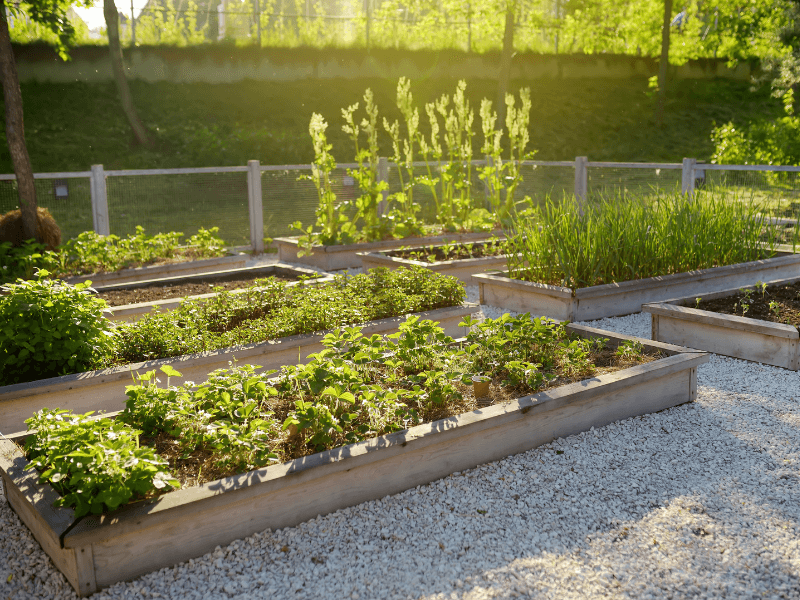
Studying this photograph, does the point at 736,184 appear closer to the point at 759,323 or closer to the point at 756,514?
the point at 759,323

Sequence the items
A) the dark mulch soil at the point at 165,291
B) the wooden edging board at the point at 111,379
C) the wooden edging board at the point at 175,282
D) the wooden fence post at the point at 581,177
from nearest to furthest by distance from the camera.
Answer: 1. the wooden edging board at the point at 111,379
2. the wooden edging board at the point at 175,282
3. the dark mulch soil at the point at 165,291
4. the wooden fence post at the point at 581,177

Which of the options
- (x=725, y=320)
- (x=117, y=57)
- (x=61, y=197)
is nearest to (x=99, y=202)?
(x=61, y=197)

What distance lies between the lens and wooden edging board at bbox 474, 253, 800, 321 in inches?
251

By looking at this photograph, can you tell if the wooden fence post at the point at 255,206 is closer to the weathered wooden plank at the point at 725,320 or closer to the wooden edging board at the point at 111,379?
the wooden edging board at the point at 111,379

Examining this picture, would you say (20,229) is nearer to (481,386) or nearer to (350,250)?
(350,250)

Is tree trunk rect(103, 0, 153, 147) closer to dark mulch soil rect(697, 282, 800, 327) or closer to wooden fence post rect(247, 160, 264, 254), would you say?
wooden fence post rect(247, 160, 264, 254)

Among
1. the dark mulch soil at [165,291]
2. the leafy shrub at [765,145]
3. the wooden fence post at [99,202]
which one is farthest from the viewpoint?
the leafy shrub at [765,145]

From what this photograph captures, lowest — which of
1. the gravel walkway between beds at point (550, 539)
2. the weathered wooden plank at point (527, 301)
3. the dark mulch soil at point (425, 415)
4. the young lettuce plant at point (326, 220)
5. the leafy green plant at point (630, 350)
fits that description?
the gravel walkway between beds at point (550, 539)

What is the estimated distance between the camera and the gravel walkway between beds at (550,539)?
8.69 ft

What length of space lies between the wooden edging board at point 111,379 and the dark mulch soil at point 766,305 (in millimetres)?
3233

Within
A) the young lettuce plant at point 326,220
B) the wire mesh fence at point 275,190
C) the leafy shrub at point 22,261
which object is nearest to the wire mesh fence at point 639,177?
the wire mesh fence at point 275,190

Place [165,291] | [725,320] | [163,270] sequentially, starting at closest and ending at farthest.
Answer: [725,320]
[165,291]
[163,270]

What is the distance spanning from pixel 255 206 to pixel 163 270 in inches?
118

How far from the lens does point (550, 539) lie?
2955 millimetres
